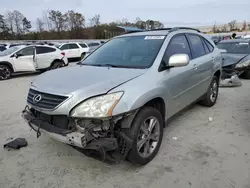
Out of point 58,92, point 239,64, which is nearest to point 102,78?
point 58,92

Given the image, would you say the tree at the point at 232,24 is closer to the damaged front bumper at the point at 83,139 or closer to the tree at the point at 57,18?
the tree at the point at 57,18

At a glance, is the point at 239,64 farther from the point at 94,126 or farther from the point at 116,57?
the point at 94,126

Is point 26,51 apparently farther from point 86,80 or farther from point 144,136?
point 144,136

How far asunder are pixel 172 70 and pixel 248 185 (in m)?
1.71

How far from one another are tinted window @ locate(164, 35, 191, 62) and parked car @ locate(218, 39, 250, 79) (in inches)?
161

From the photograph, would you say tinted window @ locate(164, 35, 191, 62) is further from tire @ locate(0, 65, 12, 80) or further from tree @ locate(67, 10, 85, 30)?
tree @ locate(67, 10, 85, 30)

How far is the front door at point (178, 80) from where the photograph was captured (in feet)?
10.4

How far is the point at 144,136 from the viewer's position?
9.20ft

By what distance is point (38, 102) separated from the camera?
2590 mm

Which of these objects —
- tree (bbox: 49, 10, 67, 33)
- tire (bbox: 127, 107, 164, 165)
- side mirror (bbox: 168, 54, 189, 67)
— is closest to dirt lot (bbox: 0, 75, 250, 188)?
tire (bbox: 127, 107, 164, 165)

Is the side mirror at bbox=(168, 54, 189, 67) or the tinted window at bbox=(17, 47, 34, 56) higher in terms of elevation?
the tinted window at bbox=(17, 47, 34, 56)

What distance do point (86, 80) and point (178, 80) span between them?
147 centimetres

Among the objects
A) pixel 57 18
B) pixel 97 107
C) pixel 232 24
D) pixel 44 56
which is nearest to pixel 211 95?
pixel 97 107

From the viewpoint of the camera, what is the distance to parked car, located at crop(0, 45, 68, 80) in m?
9.93
